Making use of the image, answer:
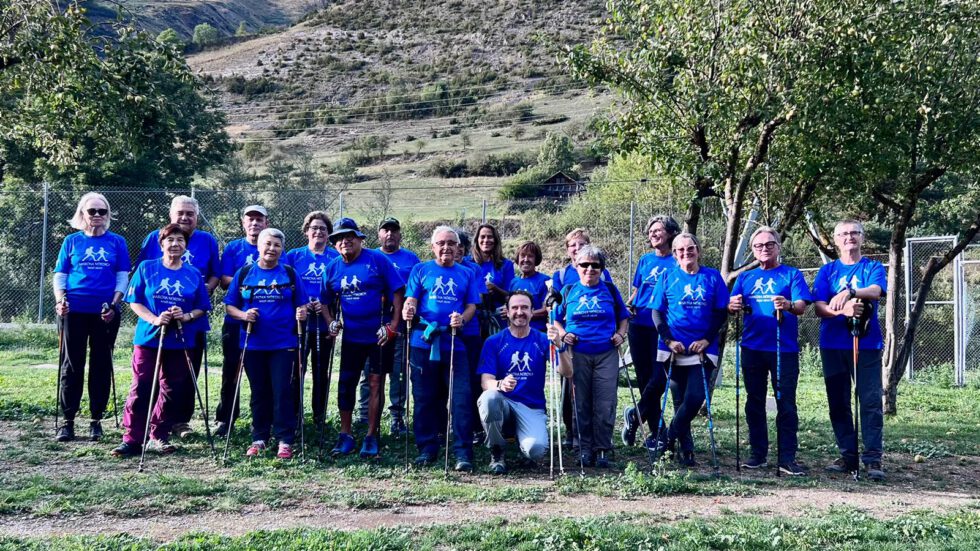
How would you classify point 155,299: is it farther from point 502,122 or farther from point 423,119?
point 423,119

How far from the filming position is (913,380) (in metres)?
16.7

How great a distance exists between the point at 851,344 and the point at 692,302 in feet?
4.66

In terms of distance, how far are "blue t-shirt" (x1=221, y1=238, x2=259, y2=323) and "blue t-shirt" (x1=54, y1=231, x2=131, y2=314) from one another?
3.29ft

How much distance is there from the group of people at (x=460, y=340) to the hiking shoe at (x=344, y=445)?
0.7 inches

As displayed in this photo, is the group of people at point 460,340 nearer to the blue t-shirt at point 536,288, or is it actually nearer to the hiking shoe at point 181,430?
the hiking shoe at point 181,430

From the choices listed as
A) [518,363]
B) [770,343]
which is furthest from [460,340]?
[770,343]

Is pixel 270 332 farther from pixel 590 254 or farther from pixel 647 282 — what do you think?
pixel 647 282

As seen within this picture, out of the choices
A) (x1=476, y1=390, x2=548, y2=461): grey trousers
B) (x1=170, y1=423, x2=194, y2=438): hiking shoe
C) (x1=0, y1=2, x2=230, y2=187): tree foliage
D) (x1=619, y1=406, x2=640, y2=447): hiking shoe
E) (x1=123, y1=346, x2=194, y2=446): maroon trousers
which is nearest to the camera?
(x1=476, y1=390, x2=548, y2=461): grey trousers

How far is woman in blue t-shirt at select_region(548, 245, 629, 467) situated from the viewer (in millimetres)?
7758

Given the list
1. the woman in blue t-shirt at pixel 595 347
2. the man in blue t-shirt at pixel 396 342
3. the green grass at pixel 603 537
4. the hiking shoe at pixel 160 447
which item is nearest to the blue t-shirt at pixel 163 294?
the hiking shoe at pixel 160 447

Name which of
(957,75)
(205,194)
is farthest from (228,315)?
(205,194)

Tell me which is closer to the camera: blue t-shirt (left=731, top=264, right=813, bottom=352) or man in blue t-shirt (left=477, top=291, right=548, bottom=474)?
man in blue t-shirt (left=477, top=291, right=548, bottom=474)

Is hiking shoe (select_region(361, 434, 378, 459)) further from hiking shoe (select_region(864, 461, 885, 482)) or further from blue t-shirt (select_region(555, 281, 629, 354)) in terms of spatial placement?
hiking shoe (select_region(864, 461, 885, 482))

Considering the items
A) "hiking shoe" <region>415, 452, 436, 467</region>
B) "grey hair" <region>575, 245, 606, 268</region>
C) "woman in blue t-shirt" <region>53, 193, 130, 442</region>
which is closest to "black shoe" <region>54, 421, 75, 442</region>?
"woman in blue t-shirt" <region>53, 193, 130, 442</region>
